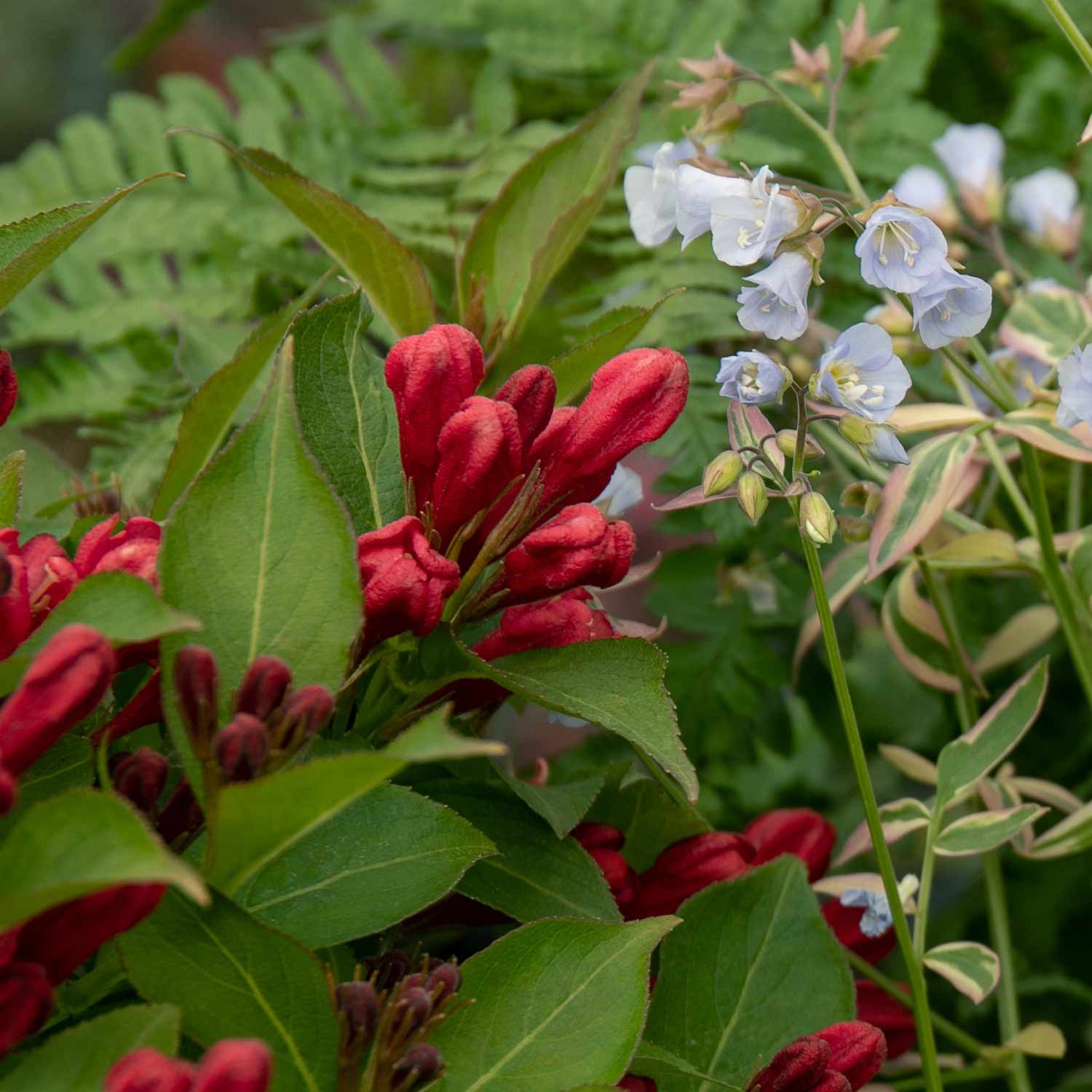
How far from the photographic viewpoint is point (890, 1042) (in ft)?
1.78

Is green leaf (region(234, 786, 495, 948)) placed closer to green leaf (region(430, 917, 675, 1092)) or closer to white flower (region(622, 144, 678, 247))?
green leaf (region(430, 917, 675, 1092))

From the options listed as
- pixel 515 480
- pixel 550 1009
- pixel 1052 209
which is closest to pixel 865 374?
pixel 515 480

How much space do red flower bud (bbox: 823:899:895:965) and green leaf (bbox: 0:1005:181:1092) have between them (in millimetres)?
336

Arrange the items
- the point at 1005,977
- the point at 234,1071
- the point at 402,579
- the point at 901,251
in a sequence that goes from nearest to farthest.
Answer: the point at 234,1071
the point at 402,579
the point at 901,251
the point at 1005,977

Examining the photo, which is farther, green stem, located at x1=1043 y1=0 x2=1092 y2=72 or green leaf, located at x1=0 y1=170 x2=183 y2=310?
green stem, located at x1=1043 y1=0 x2=1092 y2=72

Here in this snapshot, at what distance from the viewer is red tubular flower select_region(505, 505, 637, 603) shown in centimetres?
39

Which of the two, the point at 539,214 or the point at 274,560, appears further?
the point at 539,214

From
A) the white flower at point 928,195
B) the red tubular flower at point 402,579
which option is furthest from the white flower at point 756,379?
the white flower at point 928,195

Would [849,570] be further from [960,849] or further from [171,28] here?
[171,28]

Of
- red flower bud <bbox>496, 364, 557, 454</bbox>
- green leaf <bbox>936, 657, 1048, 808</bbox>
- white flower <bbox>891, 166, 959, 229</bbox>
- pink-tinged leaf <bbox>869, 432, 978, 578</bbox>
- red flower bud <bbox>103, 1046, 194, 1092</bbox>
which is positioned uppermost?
red flower bud <bbox>496, 364, 557, 454</bbox>

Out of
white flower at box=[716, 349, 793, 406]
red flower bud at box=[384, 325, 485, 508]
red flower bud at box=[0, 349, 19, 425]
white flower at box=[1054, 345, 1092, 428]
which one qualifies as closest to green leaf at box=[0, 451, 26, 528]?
red flower bud at box=[0, 349, 19, 425]

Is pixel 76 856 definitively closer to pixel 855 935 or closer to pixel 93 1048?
pixel 93 1048

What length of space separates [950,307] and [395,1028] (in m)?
0.30

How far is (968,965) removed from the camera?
0.50 metres
